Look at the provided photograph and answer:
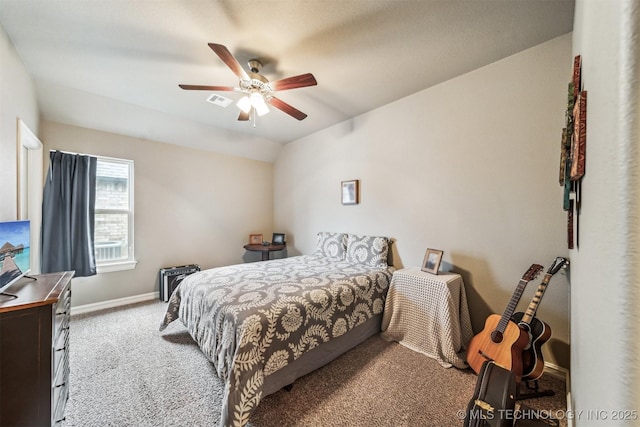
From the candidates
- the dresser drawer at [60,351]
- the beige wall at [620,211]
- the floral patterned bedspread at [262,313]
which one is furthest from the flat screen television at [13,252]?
the beige wall at [620,211]

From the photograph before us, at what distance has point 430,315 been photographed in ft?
7.11

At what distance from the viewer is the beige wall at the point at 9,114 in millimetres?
1647

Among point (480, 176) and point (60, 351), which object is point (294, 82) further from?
point (60, 351)

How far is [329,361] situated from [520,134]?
8.48 ft

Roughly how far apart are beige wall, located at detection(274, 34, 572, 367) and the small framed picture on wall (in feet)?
0.31

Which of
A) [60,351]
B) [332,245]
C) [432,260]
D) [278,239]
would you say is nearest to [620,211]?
[432,260]

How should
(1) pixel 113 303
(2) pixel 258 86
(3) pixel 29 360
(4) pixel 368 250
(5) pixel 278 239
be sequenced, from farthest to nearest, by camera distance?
(5) pixel 278 239 → (1) pixel 113 303 → (4) pixel 368 250 → (2) pixel 258 86 → (3) pixel 29 360

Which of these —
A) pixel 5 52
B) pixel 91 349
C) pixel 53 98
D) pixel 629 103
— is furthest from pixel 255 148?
pixel 629 103

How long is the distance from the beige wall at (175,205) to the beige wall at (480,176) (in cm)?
215

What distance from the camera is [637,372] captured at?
365mm

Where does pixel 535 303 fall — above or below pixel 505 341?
above

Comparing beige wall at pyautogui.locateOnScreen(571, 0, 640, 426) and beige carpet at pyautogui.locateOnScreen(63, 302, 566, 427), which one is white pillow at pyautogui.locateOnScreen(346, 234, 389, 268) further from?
beige wall at pyautogui.locateOnScreen(571, 0, 640, 426)

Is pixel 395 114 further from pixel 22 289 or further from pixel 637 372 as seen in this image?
pixel 22 289

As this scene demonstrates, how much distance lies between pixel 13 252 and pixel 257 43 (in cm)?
217
